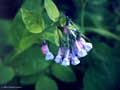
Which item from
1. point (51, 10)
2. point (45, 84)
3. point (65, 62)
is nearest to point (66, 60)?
point (65, 62)

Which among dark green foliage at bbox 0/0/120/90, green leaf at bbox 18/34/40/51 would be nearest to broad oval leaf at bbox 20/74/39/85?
dark green foliage at bbox 0/0/120/90

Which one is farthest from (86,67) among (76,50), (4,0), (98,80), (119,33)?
(4,0)

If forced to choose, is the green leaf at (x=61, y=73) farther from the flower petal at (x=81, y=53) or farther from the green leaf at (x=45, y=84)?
the flower petal at (x=81, y=53)

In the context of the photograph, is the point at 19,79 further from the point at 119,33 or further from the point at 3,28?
the point at 119,33

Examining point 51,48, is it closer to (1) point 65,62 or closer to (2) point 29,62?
(2) point 29,62

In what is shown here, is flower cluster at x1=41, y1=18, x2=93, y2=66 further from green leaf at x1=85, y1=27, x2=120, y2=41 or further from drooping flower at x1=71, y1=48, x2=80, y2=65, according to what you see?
green leaf at x1=85, y1=27, x2=120, y2=41

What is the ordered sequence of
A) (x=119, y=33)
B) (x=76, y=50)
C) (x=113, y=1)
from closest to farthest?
(x=76, y=50)
(x=119, y=33)
(x=113, y=1)
